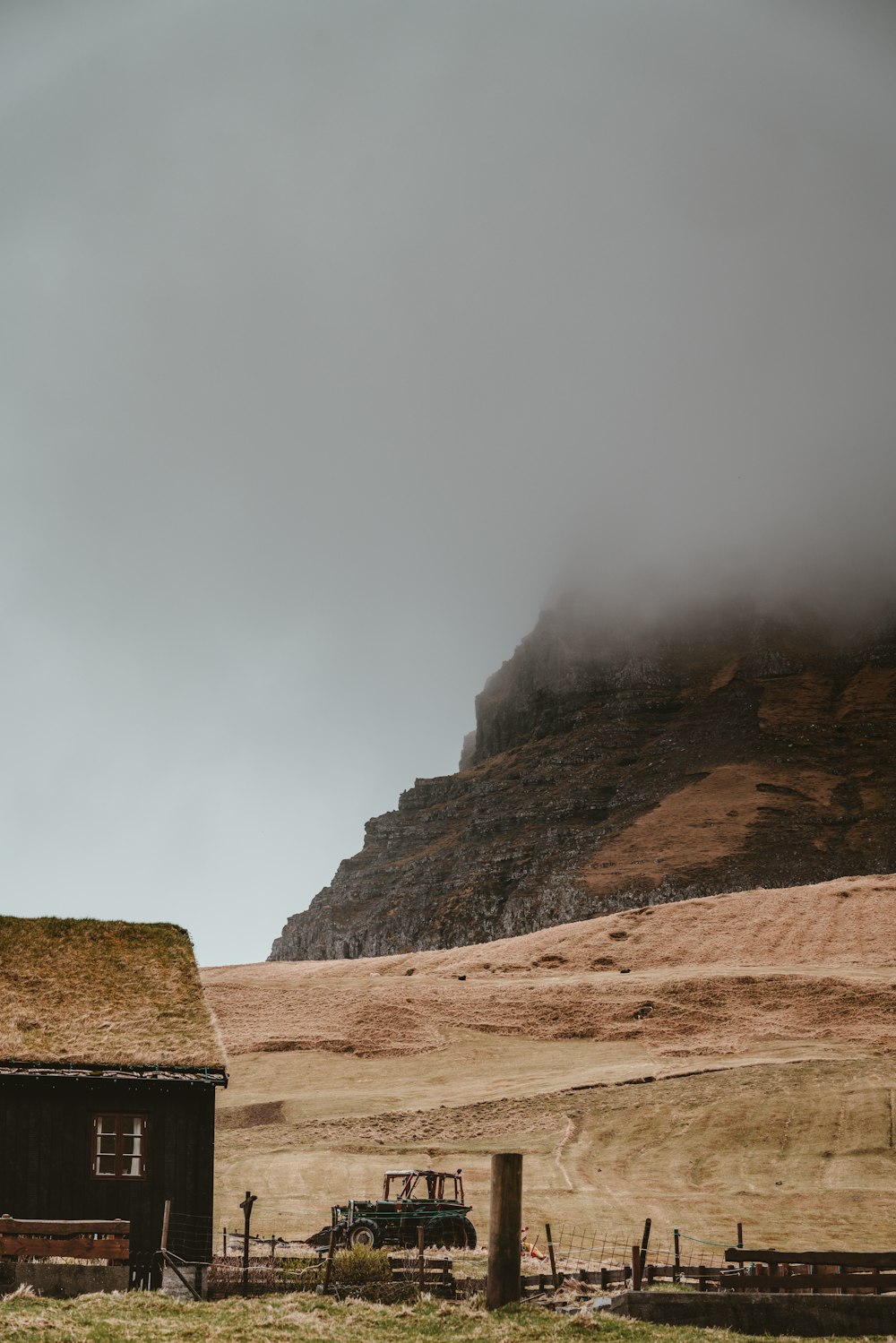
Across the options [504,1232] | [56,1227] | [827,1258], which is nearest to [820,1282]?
[827,1258]

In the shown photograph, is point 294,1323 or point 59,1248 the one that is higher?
point 59,1248

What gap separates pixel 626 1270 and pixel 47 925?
1462 cm

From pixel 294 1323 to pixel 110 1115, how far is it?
1013cm

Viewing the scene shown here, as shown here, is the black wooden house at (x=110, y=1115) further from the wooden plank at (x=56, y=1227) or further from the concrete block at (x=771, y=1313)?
the concrete block at (x=771, y=1313)

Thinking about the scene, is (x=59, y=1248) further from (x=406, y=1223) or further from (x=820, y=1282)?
(x=406, y=1223)

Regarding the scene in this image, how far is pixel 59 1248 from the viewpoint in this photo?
18.2 meters

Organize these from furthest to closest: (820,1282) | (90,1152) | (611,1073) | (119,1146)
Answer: (611,1073)
(119,1146)
(90,1152)
(820,1282)

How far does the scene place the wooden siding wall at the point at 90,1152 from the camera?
24766 mm

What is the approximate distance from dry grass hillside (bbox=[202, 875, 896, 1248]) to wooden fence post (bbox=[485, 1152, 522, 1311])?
16.7 meters

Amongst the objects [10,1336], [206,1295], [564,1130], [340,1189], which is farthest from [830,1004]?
[10,1336]

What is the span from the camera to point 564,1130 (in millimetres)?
50562

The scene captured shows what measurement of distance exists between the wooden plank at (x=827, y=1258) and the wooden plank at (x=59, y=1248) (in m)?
8.63

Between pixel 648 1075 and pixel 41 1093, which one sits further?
pixel 648 1075

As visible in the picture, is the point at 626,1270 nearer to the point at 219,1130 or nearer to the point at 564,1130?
the point at 564,1130
